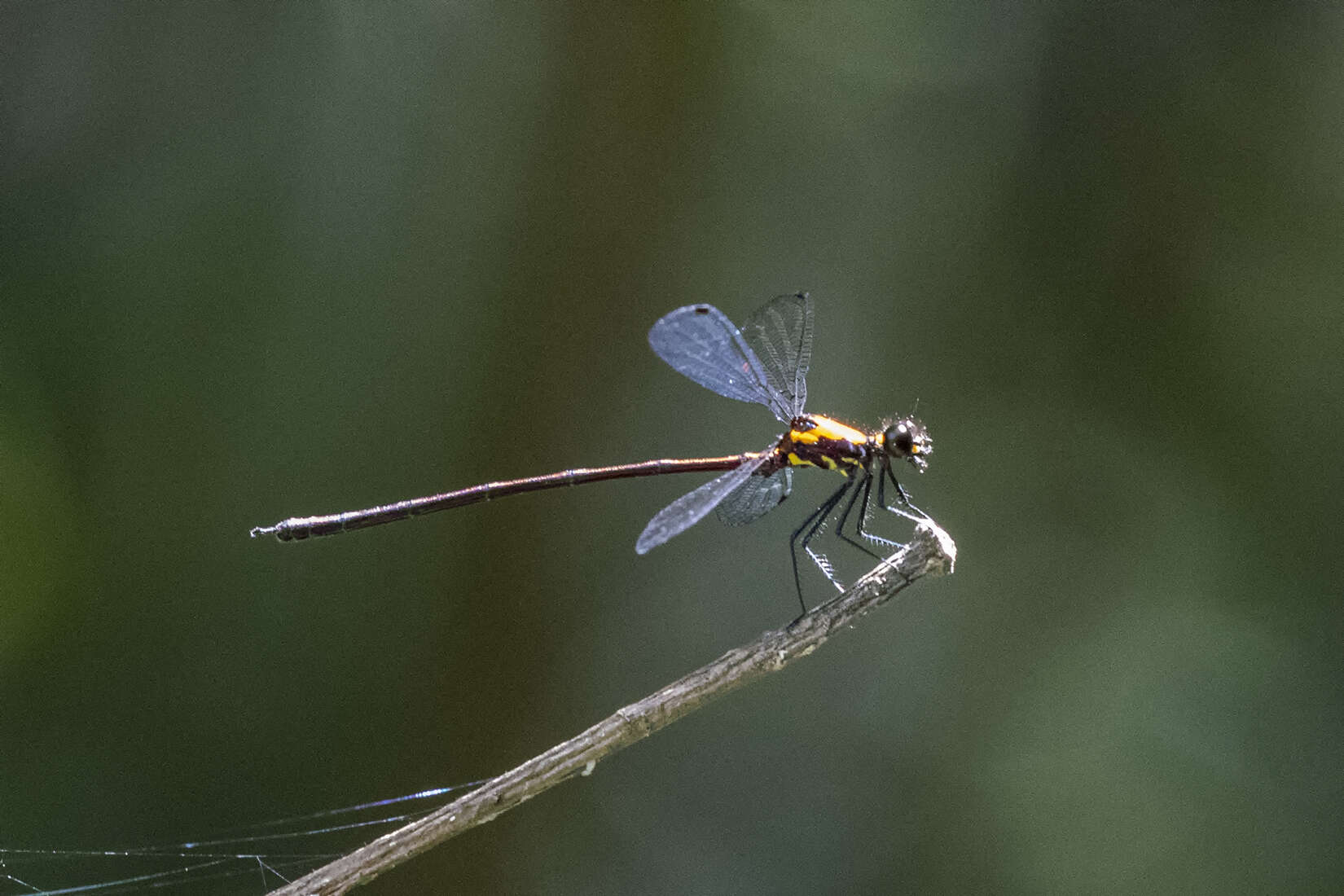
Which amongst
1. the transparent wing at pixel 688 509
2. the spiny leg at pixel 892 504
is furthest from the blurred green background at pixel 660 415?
the transparent wing at pixel 688 509

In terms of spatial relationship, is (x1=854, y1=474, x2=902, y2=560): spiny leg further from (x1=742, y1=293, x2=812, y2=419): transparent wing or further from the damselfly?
(x1=742, y1=293, x2=812, y2=419): transparent wing

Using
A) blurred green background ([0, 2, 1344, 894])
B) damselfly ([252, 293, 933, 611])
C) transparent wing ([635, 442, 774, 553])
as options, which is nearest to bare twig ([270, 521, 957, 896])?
transparent wing ([635, 442, 774, 553])

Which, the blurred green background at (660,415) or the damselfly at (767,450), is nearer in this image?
the damselfly at (767,450)

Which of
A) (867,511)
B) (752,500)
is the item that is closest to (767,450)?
(752,500)

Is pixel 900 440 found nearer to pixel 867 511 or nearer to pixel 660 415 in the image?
pixel 867 511

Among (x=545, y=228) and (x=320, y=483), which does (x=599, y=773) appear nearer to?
(x=320, y=483)

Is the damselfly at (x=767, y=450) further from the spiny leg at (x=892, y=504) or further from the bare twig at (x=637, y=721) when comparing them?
the bare twig at (x=637, y=721)
